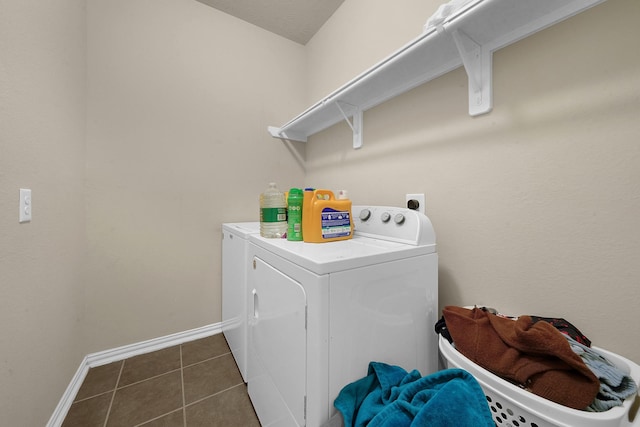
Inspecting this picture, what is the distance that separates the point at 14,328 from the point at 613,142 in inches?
83.1

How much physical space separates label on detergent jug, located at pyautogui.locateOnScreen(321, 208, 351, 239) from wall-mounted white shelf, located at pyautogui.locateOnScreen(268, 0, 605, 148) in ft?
2.31

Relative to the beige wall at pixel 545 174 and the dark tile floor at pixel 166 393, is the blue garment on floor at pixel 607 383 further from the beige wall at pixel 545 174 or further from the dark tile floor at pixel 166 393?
the dark tile floor at pixel 166 393

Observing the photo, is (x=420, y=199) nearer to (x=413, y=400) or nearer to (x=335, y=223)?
(x=335, y=223)

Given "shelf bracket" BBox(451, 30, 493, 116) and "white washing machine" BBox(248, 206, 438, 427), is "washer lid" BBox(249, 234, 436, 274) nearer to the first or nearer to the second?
"white washing machine" BBox(248, 206, 438, 427)

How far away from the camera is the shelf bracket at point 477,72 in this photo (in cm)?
96

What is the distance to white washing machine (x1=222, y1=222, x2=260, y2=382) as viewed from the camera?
132 cm

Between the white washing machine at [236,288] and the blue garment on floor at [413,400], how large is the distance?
0.77 meters

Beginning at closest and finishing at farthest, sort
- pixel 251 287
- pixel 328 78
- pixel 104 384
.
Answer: pixel 251 287 < pixel 104 384 < pixel 328 78

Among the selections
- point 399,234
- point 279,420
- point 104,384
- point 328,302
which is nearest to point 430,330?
point 399,234

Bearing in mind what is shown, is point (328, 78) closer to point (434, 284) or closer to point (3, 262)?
point (434, 284)

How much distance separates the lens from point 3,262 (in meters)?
0.79

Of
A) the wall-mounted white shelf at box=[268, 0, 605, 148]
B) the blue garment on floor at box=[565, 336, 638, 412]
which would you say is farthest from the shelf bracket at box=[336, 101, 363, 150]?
the blue garment on floor at box=[565, 336, 638, 412]

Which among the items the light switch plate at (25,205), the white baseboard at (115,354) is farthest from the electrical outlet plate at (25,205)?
the white baseboard at (115,354)

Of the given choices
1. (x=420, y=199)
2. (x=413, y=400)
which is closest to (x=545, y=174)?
(x=420, y=199)
